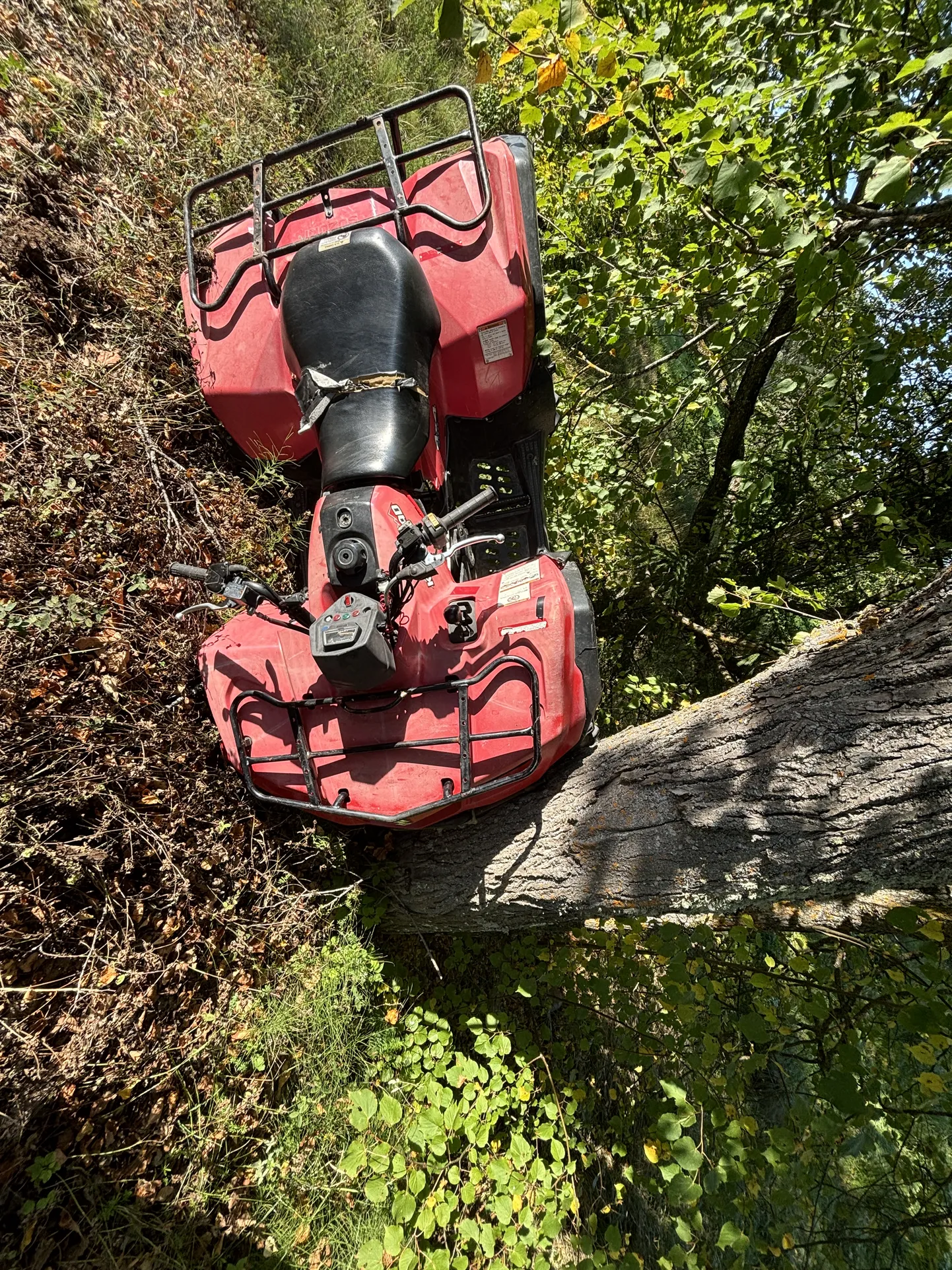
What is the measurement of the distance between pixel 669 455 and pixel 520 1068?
112 inches

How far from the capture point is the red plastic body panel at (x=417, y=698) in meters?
1.94

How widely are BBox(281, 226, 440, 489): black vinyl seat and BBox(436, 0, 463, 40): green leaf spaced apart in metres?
1.12

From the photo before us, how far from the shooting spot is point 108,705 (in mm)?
2049

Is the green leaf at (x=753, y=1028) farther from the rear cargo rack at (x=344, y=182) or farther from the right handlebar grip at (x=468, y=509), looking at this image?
the rear cargo rack at (x=344, y=182)

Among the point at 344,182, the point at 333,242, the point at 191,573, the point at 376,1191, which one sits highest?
the point at 344,182

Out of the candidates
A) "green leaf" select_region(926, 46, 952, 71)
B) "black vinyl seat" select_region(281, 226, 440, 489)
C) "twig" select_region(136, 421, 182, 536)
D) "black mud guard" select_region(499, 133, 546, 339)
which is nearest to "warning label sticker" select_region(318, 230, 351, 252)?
"black vinyl seat" select_region(281, 226, 440, 489)

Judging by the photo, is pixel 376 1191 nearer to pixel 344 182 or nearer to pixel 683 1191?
pixel 683 1191

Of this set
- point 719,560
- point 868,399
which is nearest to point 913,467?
point 719,560

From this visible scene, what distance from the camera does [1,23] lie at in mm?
2889

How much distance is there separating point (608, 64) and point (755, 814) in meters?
1.99

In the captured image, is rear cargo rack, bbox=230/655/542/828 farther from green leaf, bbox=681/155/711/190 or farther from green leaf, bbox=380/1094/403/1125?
green leaf, bbox=681/155/711/190

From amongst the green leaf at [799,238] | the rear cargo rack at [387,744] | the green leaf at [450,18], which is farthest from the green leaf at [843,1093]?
the green leaf at [450,18]

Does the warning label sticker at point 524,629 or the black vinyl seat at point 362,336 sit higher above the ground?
the black vinyl seat at point 362,336

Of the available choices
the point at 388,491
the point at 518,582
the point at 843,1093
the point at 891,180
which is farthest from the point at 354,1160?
the point at 891,180
